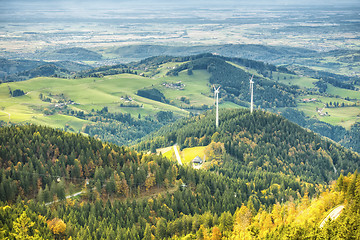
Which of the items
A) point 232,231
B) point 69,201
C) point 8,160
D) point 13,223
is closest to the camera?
point 13,223

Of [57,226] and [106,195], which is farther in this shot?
[106,195]

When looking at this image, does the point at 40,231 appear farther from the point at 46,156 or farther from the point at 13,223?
the point at 46,156

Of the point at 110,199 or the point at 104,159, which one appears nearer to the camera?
the point at 110,199

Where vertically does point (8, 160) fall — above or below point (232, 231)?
above

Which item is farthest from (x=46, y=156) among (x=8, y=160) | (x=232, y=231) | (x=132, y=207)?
(x=232, y=231)

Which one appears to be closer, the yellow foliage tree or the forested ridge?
the yellow foliage tree

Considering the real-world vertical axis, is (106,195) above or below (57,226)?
below

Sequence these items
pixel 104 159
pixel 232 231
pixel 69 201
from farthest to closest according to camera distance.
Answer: pixel 104 159
pixel 69 201
pixel 232 231

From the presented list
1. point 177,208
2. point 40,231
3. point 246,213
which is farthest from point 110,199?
point 246,213

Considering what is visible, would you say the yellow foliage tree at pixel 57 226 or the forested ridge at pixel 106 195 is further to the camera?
the forested ridge at pixel 106 195
